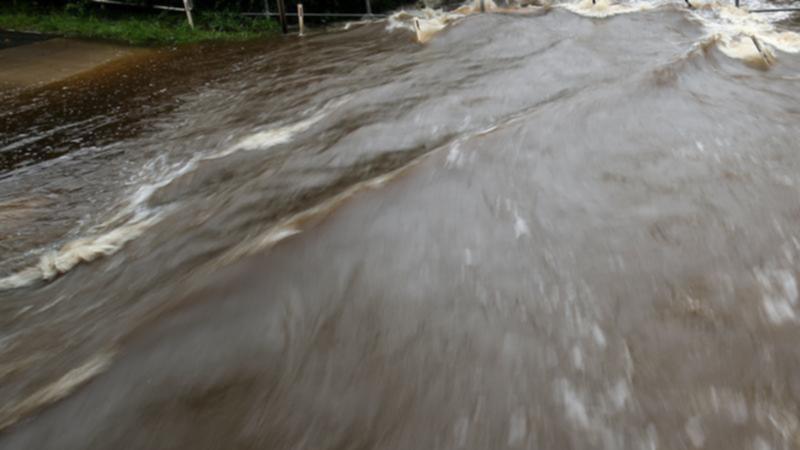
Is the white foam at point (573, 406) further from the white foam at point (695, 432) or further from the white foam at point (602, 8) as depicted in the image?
the white foam at point (602, 8)

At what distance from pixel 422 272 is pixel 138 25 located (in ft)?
37.2

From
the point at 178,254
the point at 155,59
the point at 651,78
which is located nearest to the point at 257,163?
the point at 178,254

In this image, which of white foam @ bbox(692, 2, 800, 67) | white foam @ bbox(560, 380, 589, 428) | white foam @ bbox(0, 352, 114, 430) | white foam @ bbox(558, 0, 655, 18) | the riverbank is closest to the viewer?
white foam @ bbox(560, 380, 589, 428)

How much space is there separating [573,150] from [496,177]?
88 cm

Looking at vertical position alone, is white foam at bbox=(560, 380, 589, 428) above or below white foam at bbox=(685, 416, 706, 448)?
above

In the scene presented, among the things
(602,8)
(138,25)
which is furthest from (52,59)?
(602,8)

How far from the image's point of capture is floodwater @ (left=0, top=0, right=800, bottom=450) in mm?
2172

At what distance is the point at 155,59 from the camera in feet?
30.8

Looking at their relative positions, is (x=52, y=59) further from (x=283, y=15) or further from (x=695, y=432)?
(x=695, y=432)

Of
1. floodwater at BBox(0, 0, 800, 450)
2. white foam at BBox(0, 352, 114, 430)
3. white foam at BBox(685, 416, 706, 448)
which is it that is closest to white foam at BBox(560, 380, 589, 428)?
floodwater at BBox(0, 0, 800, 450)

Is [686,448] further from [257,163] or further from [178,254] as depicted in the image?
[257,163]

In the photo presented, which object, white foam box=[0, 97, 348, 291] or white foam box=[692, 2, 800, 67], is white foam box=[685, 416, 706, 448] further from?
white foam box=[692, 2, 800, 67]

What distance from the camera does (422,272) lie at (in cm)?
291

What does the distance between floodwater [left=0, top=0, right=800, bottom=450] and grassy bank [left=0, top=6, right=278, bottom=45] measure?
5389mm
